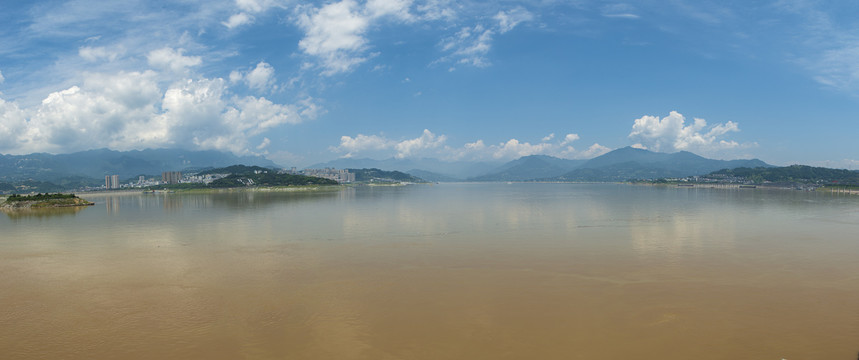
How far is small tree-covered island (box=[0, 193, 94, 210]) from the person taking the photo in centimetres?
4416

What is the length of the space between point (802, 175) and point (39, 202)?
558ft

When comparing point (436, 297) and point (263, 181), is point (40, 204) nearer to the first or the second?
point (436, 297)

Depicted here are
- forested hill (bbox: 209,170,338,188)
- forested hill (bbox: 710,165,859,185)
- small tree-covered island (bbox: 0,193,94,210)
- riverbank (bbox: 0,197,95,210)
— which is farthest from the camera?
forested hill (bbox: 209,170,338,188)

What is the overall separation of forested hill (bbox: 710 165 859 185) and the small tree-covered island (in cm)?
15050

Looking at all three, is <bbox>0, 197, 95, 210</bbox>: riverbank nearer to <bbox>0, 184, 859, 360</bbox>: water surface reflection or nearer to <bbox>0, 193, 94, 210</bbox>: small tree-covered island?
<bbox>0, 193, 94, 210</bbox>: small tree-covered island

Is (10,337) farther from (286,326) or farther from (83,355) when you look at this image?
(286,326)

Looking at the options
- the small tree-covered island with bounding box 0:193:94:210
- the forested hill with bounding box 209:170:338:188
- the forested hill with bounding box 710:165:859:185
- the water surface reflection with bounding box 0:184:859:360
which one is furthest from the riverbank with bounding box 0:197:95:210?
A: the forested hill with bounding box 710:165:859:185

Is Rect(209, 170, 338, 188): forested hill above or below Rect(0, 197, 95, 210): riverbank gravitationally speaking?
above

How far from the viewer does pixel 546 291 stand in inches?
427

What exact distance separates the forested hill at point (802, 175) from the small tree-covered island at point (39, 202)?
494ft

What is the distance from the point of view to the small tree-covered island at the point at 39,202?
4416 centimetres

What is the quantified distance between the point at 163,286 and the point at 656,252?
16.5 meters

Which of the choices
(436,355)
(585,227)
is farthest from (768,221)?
(436,355)

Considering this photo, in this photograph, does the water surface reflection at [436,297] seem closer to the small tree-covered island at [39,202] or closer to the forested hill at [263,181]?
the small tree-covered island at [39,202]
